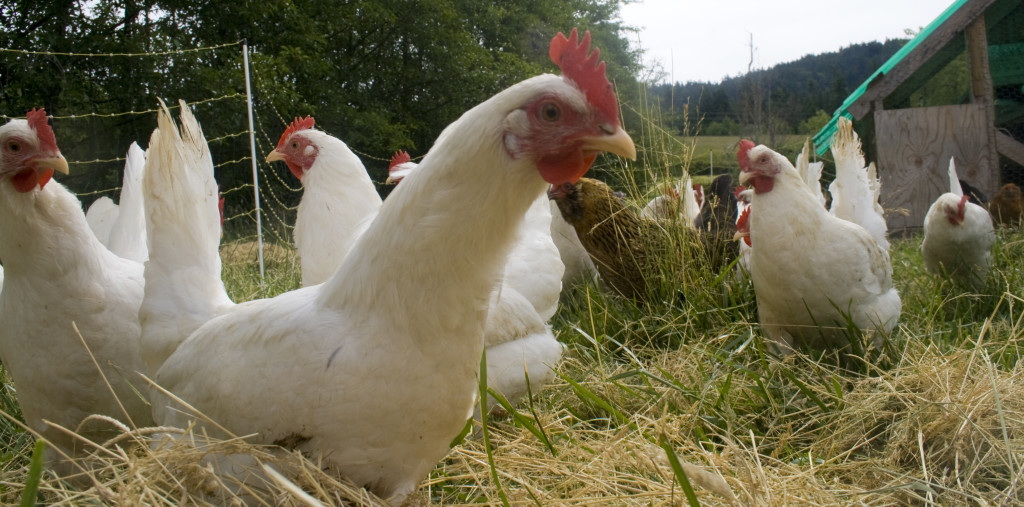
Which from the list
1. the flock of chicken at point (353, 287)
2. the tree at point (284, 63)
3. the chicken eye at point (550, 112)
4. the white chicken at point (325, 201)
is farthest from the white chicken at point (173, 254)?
the tree at point (284, 63)

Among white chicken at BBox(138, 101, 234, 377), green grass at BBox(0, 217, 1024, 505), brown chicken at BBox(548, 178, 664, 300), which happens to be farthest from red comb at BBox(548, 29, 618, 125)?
brown chicken at BBox(548, 178, 664, 300)

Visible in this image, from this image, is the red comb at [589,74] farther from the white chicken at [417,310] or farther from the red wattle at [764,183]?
the red wattle at [764,183]

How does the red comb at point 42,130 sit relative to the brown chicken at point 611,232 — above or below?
above

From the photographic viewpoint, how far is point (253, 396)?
5.07ft

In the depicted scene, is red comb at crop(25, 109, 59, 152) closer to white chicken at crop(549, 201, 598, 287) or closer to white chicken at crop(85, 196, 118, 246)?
white chicken at crop(85, 196, 118, 246)

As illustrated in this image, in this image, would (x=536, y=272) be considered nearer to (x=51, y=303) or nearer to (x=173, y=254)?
(x=173, y=254)

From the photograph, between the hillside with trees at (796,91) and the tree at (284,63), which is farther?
the tree at (284,63)

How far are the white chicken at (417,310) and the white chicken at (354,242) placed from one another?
1001 millimetres

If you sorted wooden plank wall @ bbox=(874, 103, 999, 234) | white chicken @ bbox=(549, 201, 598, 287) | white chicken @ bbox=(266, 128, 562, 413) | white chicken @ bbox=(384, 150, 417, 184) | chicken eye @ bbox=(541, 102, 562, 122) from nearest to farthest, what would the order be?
chicken eye @ bbox=(541, 102, 562, 122), white chicken @ bbox=(266, 128, 562, 413), white chicken @ bbox=(384, 150, 417, 184), white chicken @ bbox=(549, 201, 598, 287), wooden plank wall @ bbox=(874, 103, 999, 234)

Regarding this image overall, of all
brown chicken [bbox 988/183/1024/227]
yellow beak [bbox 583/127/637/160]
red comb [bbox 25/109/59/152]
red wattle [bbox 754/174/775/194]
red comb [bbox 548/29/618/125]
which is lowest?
brown chicken [bbox 988/183/1024/227]

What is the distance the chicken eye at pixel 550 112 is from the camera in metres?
1.38

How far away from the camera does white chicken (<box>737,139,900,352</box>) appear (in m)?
3.16

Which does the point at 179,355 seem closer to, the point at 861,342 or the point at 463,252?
the point at 463,252

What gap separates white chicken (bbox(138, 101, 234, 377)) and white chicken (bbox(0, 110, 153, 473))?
0.71ft
